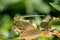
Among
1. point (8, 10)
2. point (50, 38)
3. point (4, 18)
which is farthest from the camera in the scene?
point (8, 10)

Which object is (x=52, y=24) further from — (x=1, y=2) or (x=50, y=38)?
(x=1, y=2)

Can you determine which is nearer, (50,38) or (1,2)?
(50,38)

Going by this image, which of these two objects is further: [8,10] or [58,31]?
[8,10]

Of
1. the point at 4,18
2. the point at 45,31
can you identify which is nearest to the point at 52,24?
the point at 45,31

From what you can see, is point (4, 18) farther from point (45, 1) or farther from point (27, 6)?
point (45, 1)

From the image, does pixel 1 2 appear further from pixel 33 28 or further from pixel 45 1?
pixel 33 28

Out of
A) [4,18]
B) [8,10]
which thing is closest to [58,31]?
[4,18]

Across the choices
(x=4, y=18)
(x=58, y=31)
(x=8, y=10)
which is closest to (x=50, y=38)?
(x=58, y=31)

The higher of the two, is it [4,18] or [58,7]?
[58,7]

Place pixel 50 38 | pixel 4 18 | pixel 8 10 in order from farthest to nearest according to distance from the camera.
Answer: pixel 8 10 → pixel 4 18 → pixel 50 38
